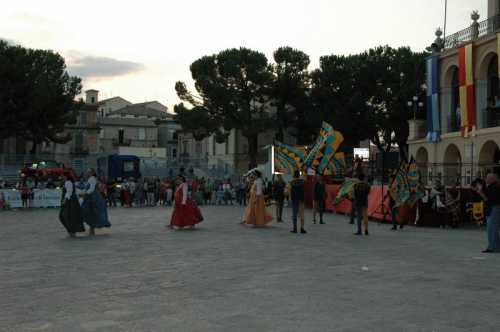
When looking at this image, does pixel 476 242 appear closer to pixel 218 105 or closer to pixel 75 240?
pixel 75 240

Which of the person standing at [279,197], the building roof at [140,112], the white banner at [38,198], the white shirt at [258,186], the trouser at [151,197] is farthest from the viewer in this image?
the building roof at [140,112]

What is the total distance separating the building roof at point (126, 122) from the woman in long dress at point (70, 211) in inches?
3130

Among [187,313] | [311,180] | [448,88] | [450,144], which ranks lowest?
[187,313]

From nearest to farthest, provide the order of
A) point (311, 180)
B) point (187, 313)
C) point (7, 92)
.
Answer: point (187, 313) → point (311, 180) → point (7, 92)

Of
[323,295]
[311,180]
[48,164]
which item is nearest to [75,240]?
[323,295]

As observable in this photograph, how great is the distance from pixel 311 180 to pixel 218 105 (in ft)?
93.8

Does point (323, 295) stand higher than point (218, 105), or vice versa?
point (218, 105)

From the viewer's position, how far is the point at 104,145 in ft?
310

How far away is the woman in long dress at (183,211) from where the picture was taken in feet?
61.8

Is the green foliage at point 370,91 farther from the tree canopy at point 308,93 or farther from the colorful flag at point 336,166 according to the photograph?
the colorful flag at point 336,166

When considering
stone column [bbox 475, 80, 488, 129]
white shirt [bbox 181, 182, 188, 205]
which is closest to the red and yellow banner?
stone column [bbox 475, 80, 488, 129]

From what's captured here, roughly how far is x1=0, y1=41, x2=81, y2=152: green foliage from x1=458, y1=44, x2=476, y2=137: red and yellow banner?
3686cm

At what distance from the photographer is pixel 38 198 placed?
3247cm

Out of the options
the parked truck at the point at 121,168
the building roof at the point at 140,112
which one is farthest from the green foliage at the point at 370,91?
the building roof at the point at 140,112
